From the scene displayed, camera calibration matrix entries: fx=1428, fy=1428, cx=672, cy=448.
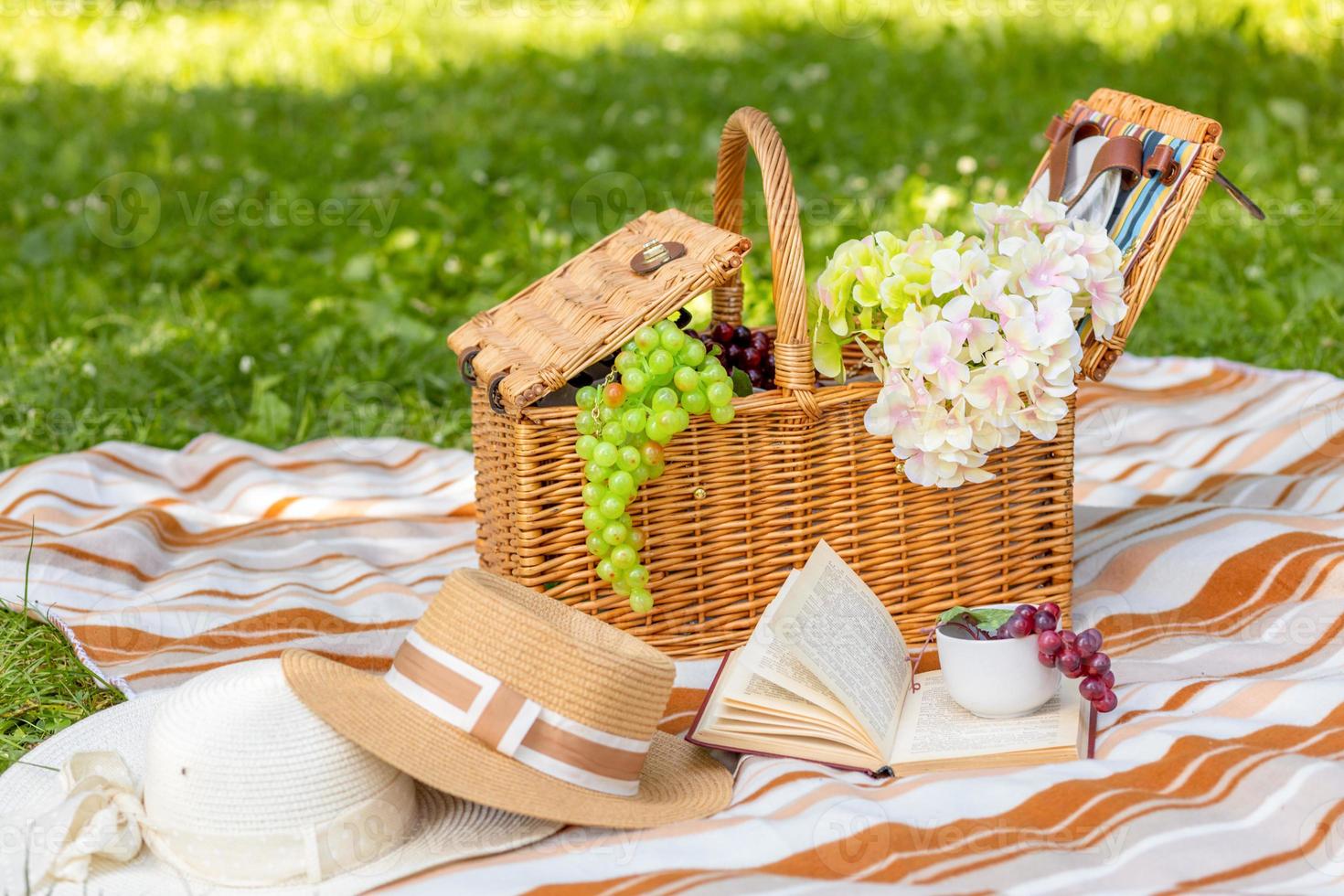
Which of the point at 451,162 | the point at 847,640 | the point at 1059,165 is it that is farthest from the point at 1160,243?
the point at 451,162

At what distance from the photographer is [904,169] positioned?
4.93 metres

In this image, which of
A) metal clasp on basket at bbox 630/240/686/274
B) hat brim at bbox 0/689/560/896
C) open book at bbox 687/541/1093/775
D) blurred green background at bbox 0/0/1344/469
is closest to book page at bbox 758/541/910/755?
open book at bbox 687/541/1093/775

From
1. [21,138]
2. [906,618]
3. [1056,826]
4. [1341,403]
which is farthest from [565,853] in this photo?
[21,138]

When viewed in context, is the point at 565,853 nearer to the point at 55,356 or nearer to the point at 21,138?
the point at 55,356

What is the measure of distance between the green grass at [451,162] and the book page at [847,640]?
3.79ft

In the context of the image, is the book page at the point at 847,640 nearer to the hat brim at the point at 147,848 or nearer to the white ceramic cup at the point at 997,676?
the white ceramic cup at the point at 997,676

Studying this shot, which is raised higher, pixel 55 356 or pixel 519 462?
pixel 519 462

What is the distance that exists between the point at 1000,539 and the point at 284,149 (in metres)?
3.87

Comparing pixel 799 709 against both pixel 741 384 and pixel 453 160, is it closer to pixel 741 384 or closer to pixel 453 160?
pixel 741 384

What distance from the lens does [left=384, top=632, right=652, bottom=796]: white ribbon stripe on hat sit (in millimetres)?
1554

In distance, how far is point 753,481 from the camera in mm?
2074

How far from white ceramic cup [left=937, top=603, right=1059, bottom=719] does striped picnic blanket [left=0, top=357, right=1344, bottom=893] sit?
0.35 feet

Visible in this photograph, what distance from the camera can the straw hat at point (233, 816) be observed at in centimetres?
144

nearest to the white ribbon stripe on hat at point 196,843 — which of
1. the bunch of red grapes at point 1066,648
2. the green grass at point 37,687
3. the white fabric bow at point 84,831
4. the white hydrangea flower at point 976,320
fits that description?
the white fabric bow at point 84,831
